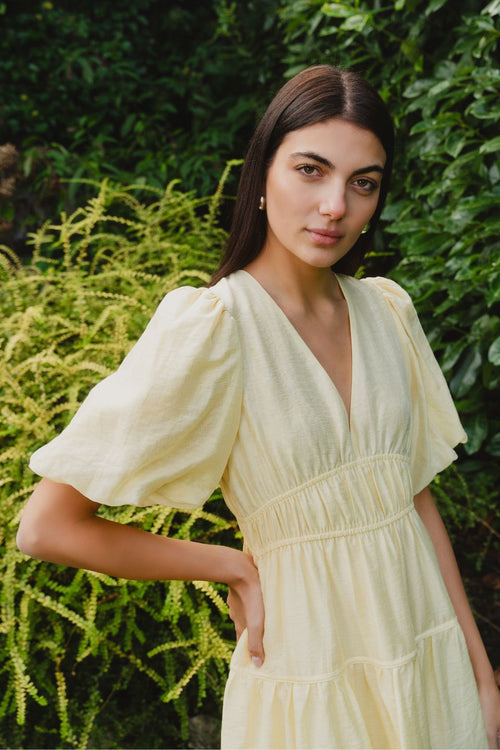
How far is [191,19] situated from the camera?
15.3 feet

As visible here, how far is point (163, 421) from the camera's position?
1.06m

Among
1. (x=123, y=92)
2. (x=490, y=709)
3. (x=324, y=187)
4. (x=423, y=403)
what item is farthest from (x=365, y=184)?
(x=123, y=92)

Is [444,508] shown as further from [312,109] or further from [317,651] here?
[312,109]

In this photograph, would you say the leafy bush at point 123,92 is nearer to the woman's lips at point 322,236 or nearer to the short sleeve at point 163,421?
the woman's lips at point 322,236

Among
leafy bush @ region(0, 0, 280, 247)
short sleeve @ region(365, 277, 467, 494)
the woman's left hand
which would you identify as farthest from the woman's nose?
leafy bush @ region(0, 0, 280, 247)

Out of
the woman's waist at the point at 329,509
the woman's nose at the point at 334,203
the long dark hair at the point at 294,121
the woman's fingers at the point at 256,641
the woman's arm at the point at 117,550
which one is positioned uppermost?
the long dark hair at the point at 294,121

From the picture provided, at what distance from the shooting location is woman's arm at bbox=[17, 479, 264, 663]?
1.08 metres

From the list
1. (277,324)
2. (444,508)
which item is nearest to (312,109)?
(277,324)

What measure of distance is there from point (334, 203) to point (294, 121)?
0.16 m

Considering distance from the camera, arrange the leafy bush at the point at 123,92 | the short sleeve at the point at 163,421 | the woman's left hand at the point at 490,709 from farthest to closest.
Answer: the leafy bush at the point at 123,92 < the woman's left hand at the point at 490,709 < the short sleeve at the point at 163,421

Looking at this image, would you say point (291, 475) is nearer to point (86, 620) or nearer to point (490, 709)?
point (490, 709)

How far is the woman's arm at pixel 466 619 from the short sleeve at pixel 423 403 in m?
0.06

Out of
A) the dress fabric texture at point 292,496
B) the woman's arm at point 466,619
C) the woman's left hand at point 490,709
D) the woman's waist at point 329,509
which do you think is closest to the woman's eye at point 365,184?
the dress fabric texture at point 292,496

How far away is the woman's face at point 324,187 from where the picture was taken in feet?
3.88
